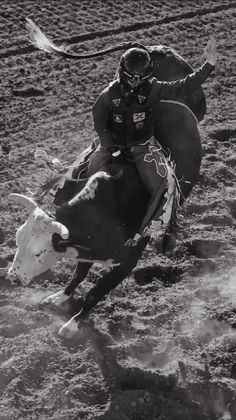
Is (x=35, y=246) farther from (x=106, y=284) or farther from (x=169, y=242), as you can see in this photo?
(x=169, y=242)

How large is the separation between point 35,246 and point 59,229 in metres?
0.22

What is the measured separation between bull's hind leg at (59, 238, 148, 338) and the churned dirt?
0.09 m

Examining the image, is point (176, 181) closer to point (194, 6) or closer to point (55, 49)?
point (55, 49)

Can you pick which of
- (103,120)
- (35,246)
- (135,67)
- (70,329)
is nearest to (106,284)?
(70,329)

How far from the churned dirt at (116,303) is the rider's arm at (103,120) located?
1207 mm

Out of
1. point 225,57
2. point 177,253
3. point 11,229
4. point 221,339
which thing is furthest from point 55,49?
point 225,57

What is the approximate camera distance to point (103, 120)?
4719 mm

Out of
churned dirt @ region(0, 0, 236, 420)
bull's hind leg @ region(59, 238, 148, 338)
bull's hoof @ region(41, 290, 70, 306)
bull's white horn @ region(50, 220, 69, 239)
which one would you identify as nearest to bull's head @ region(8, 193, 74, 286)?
bull's white horn @ region(50, 220, 69, 239)

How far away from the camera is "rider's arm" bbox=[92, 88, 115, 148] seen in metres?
4.67

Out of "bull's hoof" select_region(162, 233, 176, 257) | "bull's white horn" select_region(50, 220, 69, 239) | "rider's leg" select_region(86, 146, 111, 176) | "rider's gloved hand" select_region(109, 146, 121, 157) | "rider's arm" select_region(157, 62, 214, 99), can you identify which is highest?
"rider's arm" select_region(157, 62, 214, 99)

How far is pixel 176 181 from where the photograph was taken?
15.8 ft

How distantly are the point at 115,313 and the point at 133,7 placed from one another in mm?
6115

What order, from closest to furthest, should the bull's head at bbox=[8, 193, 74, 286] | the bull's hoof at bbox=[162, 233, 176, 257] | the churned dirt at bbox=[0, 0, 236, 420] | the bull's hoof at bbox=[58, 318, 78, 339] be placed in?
the bull's head at bbox=[8, 193, 74, 286], the churned dirt at bbox=[0, 0, 236, 420], the bull's hoof at bbox=[58, 318, 78, 339], the bull's hoof at bbox=[162, 233, 176, 257]

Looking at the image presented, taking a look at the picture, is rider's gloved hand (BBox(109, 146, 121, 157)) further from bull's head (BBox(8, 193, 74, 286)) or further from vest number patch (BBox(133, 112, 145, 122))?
bull's head (BBox(8, 193, 74, 286))
